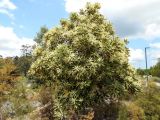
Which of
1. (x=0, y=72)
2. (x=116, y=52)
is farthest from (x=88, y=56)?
(x=0, y=72)

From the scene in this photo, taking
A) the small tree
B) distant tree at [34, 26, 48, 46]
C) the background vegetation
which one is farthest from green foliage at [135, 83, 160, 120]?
distant tree at [34, 26, 48, 46]

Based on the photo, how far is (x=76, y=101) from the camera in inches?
1303

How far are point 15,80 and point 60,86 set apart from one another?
496 centimetres

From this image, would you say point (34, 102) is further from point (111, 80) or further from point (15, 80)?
point (111, 80)

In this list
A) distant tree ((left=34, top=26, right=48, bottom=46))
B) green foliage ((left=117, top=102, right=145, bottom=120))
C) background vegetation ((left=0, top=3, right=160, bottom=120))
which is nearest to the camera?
green foliage ((left=117, top=102, right=145, bottom=120))

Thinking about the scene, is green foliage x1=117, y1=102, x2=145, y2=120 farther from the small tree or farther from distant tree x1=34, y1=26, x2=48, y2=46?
distant tree x1=34, y1=26, x2=48, y2=46

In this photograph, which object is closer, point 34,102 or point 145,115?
point 145,115

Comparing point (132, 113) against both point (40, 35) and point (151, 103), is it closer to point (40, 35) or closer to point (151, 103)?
point (151, 103)

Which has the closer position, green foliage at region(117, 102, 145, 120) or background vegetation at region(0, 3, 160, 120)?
green foliage at region(117, 102, 145, 120)

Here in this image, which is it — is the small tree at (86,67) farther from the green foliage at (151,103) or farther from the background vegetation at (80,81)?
the green foliage at (151,103)

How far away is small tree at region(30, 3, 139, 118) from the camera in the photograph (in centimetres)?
3303

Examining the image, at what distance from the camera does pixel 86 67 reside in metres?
32.7

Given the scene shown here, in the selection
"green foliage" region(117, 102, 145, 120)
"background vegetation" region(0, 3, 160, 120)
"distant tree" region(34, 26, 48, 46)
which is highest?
"distant tree" region(34, 26, 48, 46)

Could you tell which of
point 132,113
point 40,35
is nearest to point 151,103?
point 132,113
